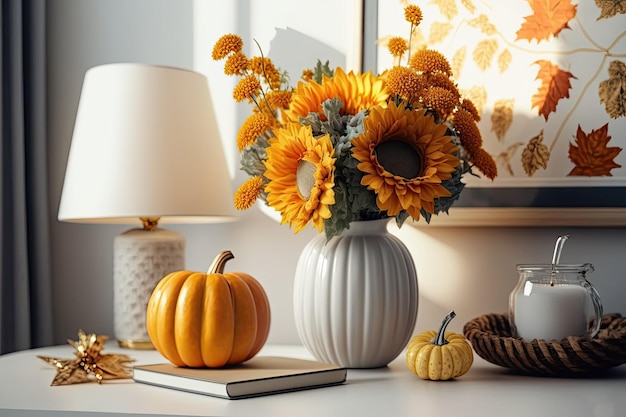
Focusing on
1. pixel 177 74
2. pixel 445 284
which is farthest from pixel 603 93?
pixel 177 74

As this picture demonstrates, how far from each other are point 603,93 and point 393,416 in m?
0.84

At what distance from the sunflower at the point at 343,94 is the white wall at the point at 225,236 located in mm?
437

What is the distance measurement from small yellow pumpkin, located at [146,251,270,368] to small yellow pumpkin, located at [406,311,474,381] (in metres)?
0.24

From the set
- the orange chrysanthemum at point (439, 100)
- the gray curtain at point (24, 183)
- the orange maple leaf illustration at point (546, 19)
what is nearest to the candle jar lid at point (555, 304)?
the orange chrysanthemum at point (439, 100)

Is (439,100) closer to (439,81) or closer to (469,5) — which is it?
(439,81)

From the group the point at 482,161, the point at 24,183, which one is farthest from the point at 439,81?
the point at 24,183

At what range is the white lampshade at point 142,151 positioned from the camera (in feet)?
4.63

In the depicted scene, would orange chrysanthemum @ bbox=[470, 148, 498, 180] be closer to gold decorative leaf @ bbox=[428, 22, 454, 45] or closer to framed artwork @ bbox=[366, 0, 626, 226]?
framed artwork @ bbox=[366, 0, 626, 226]

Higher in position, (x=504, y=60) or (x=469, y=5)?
(x=469, y=5)

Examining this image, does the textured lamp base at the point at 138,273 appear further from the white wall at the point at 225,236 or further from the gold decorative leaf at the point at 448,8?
the gold decorative leaf at the point at 448,8

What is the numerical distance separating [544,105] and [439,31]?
9.8 inches

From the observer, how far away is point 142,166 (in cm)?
142

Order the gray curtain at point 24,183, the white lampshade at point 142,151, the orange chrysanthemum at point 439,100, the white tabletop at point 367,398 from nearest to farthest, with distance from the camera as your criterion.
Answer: the white tabletop at point 367,398 < the orange chrysanthemum at point 439,100 < the white lampshade at point 142,151 < the gray curtain at point 24,183

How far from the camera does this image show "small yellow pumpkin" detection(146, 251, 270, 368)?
1077mm
